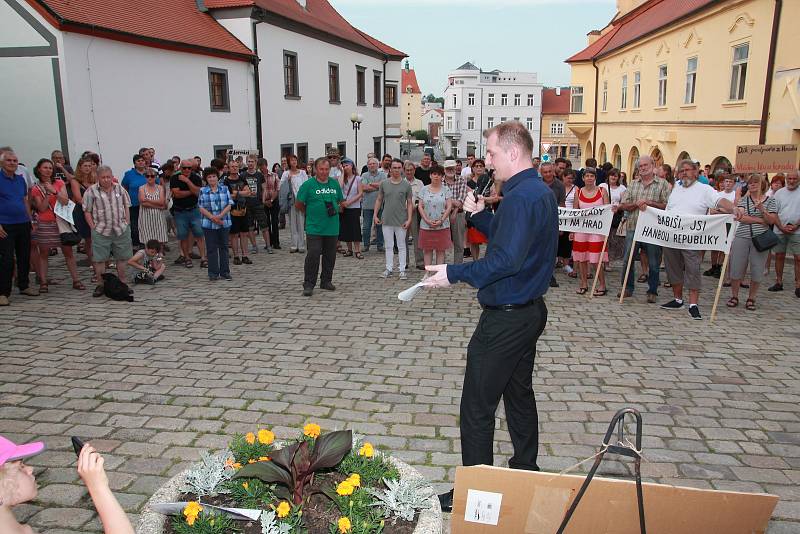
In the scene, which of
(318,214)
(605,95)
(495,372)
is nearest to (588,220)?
(318,214)

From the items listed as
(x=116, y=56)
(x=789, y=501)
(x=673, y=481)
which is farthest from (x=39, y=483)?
(x=116, y=56)

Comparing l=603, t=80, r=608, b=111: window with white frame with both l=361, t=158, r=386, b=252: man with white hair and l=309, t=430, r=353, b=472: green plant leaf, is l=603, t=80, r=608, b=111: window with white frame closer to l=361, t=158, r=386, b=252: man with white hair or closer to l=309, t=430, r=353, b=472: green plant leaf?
l=361, t=158, r=386, b=252: man with white hair

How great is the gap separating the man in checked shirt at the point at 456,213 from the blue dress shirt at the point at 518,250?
720 centimetres

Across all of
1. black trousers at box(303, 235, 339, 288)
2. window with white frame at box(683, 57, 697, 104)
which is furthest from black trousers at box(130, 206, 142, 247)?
window with white frame at box(683, 57, 697, 104)

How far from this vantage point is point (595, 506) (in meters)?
2.51

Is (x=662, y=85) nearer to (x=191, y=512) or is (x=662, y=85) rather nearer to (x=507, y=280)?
(x=507, y=280)

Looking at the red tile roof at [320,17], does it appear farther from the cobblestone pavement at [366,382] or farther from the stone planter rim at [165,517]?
the stone planter rim at [165,517]

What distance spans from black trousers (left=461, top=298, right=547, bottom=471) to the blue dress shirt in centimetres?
11

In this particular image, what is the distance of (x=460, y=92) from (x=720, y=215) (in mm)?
103499

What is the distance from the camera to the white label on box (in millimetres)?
2602

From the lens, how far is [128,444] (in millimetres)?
4324

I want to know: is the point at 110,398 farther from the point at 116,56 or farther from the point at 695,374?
the point at 116,56

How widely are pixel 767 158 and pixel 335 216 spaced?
30.0 ft

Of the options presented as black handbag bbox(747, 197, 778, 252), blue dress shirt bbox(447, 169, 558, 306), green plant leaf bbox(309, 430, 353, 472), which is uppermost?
blue dress shirt bbox(447, 169, 558, 306)
